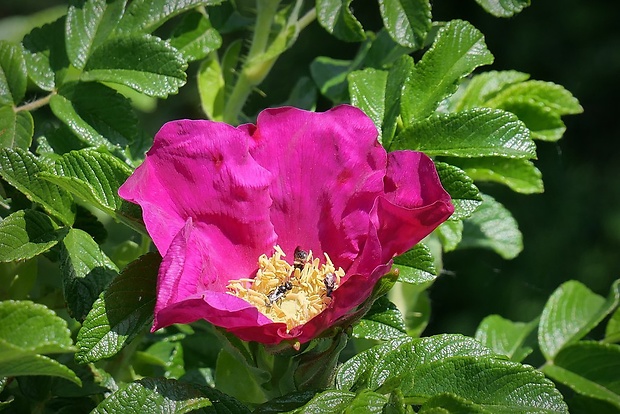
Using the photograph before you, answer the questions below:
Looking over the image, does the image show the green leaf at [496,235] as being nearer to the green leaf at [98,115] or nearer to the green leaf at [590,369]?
the green leaf at [590,369]

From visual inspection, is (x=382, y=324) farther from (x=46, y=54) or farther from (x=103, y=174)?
(x=46, y=54)

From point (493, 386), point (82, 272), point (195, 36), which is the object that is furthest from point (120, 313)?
point (195, 36)

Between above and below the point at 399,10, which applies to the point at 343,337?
below

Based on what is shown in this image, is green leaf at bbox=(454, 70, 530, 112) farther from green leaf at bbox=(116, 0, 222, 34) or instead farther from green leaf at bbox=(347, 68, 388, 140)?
green leaf at bbox=(116, 0, 222, 34)

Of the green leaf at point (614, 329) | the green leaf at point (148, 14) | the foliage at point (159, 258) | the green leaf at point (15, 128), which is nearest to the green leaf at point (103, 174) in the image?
the foliage at point (159, 258)

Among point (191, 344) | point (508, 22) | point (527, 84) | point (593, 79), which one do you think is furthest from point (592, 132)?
point (191, 344)

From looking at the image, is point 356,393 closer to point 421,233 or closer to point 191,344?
point 421,233
